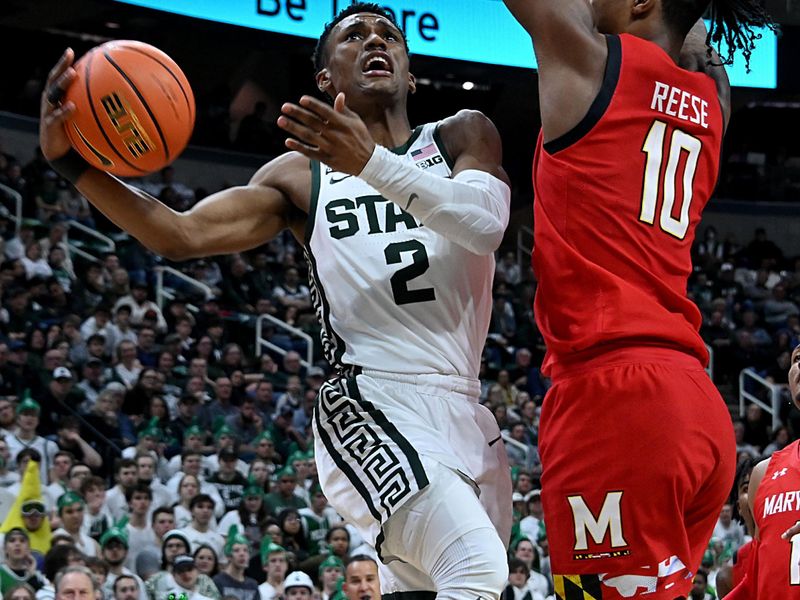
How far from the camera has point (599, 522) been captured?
2836 millimetres

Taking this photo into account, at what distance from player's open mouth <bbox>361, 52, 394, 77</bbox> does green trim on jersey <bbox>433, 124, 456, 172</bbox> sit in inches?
8.9

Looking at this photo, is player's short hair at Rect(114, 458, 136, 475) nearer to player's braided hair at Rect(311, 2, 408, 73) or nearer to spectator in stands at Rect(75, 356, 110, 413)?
spectator in stands at Rect(75, 356, 110, 413)

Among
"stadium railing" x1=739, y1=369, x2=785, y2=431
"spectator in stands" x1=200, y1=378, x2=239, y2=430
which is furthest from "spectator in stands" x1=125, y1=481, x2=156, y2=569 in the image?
"stadium railing" x1=739, y1=369, x2=785, y2=431

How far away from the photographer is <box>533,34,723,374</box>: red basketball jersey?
2.89m

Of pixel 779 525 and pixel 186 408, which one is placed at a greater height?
pixel 779 525

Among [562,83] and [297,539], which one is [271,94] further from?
[562,83]

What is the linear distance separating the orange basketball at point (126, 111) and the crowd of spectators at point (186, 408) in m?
4.31

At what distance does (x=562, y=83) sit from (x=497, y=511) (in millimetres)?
1260

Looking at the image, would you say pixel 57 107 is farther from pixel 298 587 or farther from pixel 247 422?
pixel 247 422

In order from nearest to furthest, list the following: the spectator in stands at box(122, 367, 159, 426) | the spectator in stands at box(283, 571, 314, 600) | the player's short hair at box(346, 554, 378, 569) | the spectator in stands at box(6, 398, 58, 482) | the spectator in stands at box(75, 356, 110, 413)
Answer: the player's short hair at box(346, 554, 378, 569)
the spectator in stands at box(283, 571, 314, 600)
the spectator in stands at box(6, 398, 58, 482)
the spectator in stands at box(75, 356, 110, 413)
the spectator in stands at box(122, 367, 159, 426)

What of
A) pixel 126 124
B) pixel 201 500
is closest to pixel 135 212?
pixel 126 124

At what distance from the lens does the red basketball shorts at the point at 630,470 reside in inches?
111

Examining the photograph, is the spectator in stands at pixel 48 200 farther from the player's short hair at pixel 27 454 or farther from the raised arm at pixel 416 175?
the raised arm at pixel 416 175

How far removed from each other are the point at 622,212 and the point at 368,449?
936mm
